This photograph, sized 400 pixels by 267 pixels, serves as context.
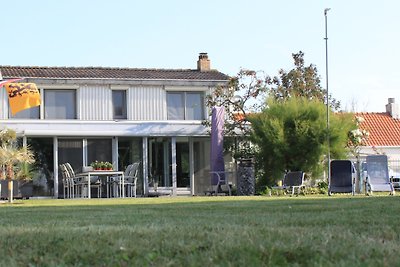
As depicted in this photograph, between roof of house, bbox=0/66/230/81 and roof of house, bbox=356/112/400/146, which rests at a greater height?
roof of house, bbox=0/66/230/81

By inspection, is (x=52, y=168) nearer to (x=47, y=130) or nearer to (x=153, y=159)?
(x=47, y=130)

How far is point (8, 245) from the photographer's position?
468cm

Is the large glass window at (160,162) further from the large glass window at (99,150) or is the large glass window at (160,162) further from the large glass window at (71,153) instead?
the large glass window at (71,153)

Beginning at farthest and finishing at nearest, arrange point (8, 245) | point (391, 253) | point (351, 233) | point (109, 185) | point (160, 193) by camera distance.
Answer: point (160, 193) → point (109, 185) → point (351, 233) → point (8, 245) → point (391, 253)

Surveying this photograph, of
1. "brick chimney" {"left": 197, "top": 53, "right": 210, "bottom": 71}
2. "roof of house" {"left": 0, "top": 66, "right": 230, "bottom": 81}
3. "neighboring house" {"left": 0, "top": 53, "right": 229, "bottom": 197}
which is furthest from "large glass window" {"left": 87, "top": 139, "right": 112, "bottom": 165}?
"brick chimney" {"left": 197, "top": 53, "right": 210, "bottom": 71}

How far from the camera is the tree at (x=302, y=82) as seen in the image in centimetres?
3131

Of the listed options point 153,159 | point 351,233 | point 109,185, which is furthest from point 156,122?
point 351,233

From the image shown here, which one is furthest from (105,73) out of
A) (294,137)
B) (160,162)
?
(294,137)

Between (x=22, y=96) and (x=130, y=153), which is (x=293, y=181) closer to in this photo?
(x=130, y=153)

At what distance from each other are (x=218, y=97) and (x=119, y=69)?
477 centimetres

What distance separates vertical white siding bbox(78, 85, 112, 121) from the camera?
26.0 metres

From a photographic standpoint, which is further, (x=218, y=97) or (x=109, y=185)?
(x=218, y=97)

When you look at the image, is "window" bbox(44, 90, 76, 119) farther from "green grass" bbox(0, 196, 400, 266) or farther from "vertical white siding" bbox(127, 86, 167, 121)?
"green grass" bbox(0, 196, 400, 266)

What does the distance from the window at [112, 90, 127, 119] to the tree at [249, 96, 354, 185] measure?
5281 millimetres
